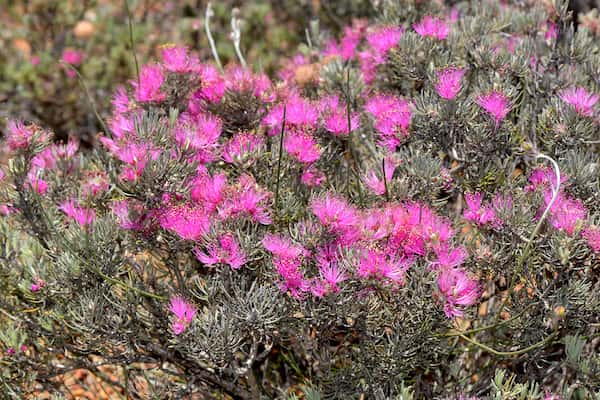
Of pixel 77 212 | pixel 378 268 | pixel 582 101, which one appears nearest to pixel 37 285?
pixel 77 212

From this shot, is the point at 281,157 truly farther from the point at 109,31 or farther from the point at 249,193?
the point at 109,31

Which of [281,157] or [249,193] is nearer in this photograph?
[249,193]

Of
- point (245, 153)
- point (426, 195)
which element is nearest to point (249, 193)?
point (245, 153)

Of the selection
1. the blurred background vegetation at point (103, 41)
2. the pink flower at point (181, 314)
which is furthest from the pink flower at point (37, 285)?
the blurred background vegetation at point (103, 41)

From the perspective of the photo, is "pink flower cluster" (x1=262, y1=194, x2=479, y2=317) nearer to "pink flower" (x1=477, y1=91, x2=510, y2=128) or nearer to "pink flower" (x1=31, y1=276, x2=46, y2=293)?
"pink flower" (x1=477, y1=91, x2=510, y2=128)

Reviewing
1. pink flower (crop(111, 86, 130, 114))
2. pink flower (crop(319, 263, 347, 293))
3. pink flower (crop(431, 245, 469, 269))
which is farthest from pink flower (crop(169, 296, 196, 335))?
pink flower (crop(111, 86, 130, 114))

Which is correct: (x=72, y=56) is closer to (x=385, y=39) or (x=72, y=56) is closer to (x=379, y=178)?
(x=385, y=39)

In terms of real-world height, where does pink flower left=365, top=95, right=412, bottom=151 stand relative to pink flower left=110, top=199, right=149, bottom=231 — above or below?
above
